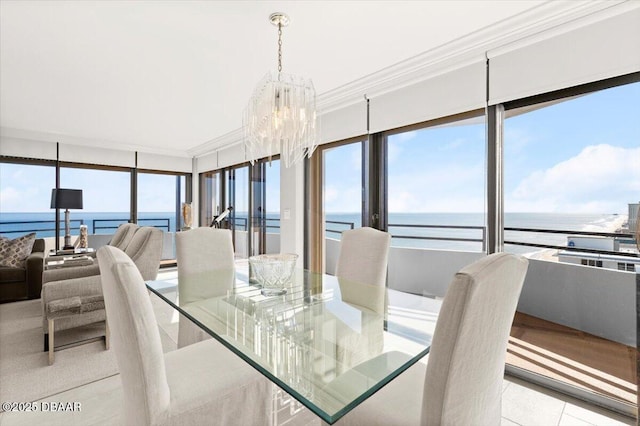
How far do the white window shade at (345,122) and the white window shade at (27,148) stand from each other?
490cm

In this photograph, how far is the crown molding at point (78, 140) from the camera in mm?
5008

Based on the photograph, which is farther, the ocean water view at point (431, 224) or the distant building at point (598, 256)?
the ocean water view at point (431, 224)

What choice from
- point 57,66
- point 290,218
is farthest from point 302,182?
point 57,66

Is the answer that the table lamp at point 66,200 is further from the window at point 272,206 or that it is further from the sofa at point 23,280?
the window at point 272,206

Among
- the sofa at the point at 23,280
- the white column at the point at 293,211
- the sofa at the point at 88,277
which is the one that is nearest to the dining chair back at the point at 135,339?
the sofa at the point at 88,277

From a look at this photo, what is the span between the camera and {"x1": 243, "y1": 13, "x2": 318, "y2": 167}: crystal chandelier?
202 centimetres

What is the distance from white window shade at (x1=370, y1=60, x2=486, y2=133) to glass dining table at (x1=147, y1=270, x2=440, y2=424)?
66.0 inches

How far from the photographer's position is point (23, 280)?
A: 3.98 meters

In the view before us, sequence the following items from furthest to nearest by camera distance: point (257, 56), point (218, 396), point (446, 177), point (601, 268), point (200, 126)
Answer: point (200, 126)
point (446, 177)
point (257, 56)
point (601, 268)
point (218, 396)

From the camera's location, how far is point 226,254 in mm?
2688

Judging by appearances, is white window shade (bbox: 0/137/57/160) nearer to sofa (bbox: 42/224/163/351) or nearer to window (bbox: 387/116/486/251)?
sofa (bbox: 42/224/163/351)

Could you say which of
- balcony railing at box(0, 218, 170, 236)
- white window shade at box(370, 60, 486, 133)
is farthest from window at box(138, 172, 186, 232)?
white window shade at box(370, 60, 486, 133)

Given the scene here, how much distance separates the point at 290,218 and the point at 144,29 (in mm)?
2659

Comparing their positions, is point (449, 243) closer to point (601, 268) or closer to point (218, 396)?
point (601, 268)
